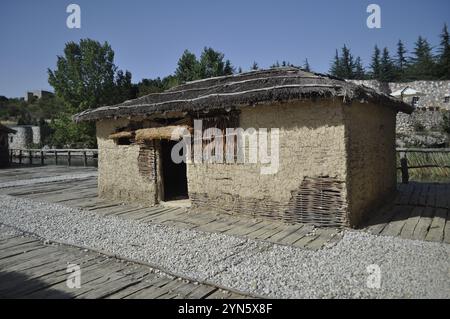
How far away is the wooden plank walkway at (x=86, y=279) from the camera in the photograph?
3637 millimetres

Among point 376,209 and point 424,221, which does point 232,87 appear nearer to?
point 376,209

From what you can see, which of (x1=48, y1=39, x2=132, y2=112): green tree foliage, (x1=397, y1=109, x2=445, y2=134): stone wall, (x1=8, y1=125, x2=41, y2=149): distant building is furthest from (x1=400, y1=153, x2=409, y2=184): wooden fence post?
(x1=8, y1=125, x2=41, y2=149): distant building

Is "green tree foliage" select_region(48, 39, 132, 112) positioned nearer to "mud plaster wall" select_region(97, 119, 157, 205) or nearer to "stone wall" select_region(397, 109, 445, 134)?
"mud plaster wall" select_region(97, 119, 157, 205)

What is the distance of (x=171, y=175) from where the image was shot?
1034cm

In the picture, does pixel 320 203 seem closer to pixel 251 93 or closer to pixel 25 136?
pixel 251 93

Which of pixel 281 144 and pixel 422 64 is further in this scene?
pixel 422 64

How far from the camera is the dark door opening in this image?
10070mm

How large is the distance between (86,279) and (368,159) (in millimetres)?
5825

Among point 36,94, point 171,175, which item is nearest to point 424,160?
point 171,175

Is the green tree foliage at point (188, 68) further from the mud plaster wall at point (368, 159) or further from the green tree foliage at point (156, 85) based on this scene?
the mud plaster wall at point (368, 159)

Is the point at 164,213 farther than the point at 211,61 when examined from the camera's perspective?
No
